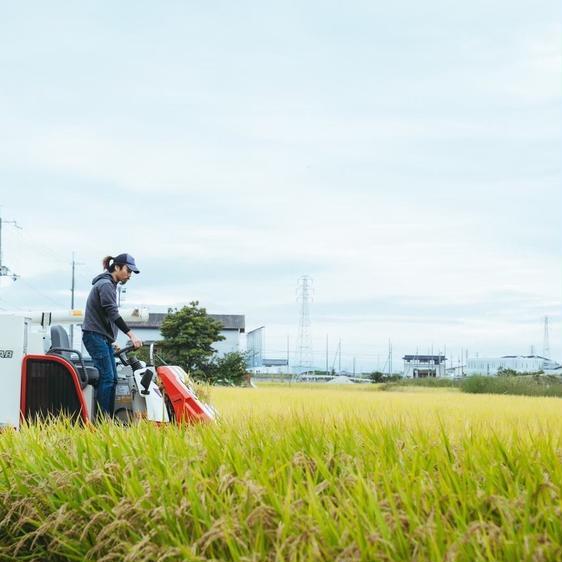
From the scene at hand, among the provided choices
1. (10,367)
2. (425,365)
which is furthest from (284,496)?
(425,365)

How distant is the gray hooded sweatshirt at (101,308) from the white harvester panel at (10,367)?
0.84 metres

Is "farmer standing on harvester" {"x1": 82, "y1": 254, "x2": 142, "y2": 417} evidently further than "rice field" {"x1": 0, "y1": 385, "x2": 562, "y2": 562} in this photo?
Yes

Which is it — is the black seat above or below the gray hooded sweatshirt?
below

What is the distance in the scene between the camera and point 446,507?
397cm

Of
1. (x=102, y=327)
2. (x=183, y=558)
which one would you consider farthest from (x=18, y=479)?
(x=102, y=327)

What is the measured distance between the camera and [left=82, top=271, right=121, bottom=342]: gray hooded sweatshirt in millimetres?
9602

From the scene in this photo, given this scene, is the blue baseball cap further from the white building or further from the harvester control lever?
the white building

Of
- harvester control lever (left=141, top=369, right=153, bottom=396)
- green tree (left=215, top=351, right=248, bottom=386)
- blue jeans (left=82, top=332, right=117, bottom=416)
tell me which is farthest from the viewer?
green tree (left=215, top=351, right=248, bottom=386)

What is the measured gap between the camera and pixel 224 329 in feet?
220

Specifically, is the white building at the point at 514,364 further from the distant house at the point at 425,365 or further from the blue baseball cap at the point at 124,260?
the blue baseball cap at the point at 124,260

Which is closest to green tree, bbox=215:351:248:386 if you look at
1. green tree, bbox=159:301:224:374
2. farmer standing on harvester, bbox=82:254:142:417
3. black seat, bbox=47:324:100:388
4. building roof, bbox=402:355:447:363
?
green tree, bbox=159:301:224:374

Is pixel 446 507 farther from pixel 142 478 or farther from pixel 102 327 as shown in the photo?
pixel 102 327

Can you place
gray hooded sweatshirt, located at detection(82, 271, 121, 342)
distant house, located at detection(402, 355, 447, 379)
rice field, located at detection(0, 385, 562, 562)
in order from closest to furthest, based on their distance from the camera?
rice field, located at detection(0, 385, 562, 562) → gray hooded sweatshirt, located at detection(82, 271, 121, 342) → distant house, located at detection(402, 355, 447, 379)

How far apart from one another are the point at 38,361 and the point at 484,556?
6.38 meters
